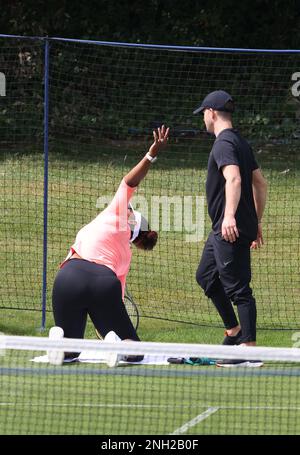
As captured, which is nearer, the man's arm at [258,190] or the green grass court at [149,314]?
the green grass court at [149,314]

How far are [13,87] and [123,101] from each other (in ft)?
5.68

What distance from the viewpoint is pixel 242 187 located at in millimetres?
8891

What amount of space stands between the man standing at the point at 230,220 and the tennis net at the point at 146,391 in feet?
1.48

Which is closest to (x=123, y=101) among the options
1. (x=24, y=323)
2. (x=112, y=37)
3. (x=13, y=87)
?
(x=13, y=87)

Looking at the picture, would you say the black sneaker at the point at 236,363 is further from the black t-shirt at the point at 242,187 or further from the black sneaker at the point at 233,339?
the black t-shirt at the point at 242,187

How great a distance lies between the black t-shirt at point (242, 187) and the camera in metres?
8.84

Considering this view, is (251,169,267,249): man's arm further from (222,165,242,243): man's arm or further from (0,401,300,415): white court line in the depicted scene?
(0,401,300,415): white court line

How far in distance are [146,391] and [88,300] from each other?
0.74 m

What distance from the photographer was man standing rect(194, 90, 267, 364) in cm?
870

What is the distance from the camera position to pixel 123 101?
18188mm

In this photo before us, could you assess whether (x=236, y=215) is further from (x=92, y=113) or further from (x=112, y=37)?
(x=112, y=37)

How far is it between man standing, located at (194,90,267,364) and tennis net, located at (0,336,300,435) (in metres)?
0.45

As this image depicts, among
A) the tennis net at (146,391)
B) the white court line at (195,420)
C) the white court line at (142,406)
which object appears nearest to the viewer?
the tennis net at (146,391)

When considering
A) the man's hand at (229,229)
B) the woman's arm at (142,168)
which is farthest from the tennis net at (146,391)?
the woman's arm at (142,168)
